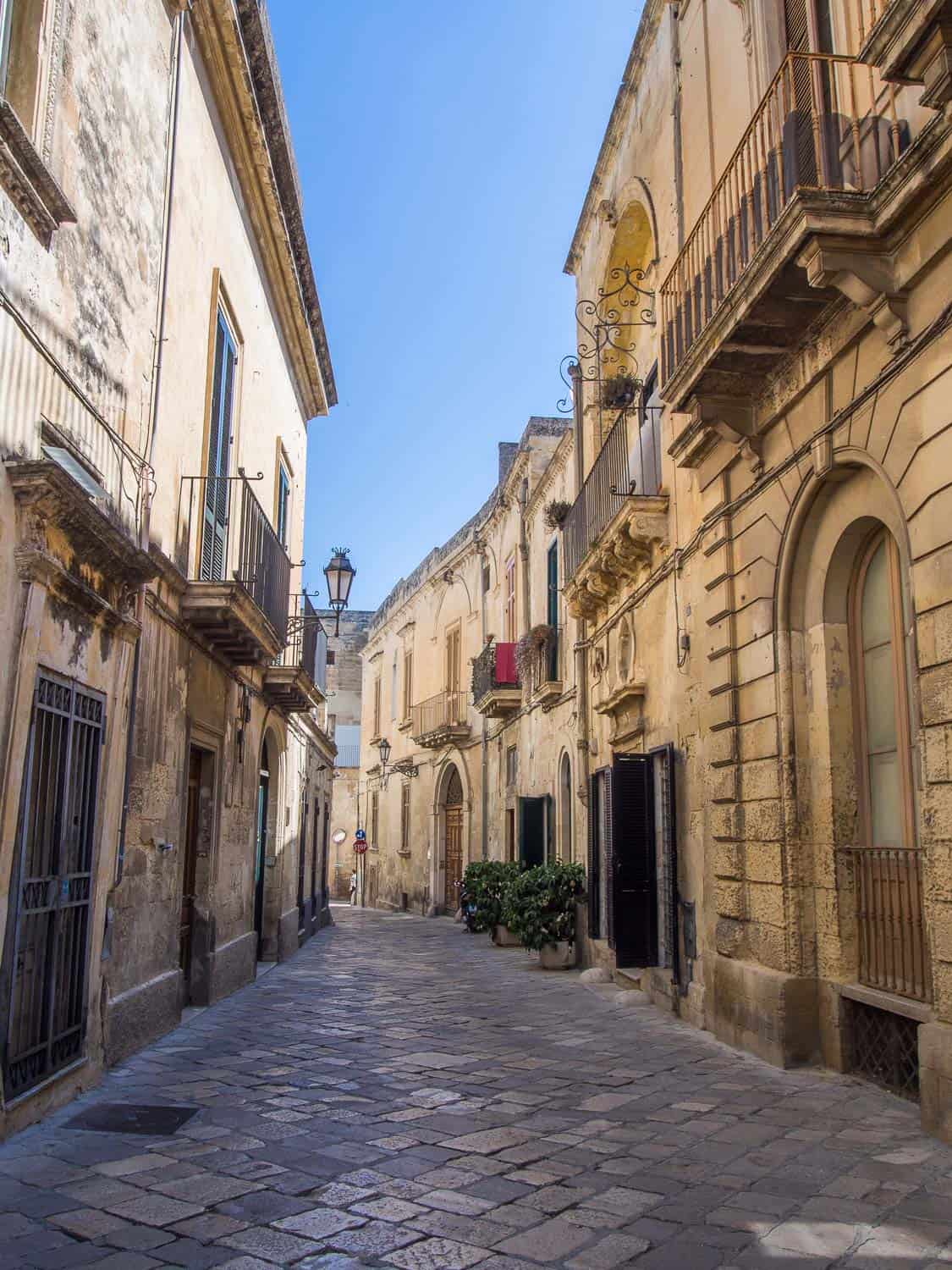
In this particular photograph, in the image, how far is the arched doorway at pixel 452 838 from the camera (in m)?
25.4

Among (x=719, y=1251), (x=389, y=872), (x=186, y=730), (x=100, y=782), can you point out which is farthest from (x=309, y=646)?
(x=389, y=872)

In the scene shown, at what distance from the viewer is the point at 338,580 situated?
49.7 ft

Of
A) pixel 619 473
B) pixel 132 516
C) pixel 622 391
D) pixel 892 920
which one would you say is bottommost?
pixel 892 920

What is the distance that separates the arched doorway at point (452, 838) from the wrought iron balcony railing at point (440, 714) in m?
1.14

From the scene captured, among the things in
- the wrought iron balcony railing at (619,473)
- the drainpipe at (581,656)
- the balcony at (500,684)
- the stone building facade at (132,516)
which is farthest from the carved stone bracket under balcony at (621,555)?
the balcony at (500,684)

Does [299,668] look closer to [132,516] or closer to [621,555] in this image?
[621,555]

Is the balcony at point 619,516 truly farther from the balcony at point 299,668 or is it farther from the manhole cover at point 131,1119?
the manhole cover at point 131,1119

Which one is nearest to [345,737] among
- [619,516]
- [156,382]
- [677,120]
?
[619,516]

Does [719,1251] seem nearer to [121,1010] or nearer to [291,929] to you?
[121,1010]

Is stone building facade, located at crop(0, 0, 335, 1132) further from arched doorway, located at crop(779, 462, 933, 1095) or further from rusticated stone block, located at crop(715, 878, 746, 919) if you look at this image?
arched doorway, located at crop(779, 462, 933, 1095)

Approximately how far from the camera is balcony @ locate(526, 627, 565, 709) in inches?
627

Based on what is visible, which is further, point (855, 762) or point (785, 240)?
point (855, 762)

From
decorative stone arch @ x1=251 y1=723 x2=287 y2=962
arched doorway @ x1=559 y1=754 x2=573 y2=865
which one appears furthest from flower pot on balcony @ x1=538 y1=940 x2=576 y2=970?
decorative stone arch @ x1=251 y1=723 x2=287 y2=962

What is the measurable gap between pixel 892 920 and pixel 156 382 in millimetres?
6034
